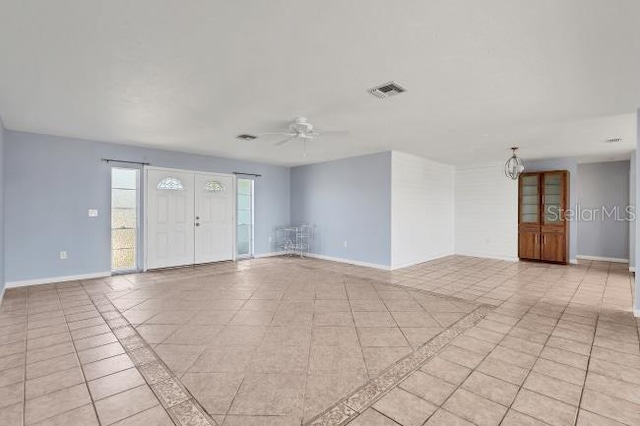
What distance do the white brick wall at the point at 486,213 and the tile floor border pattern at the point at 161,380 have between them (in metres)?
7.77

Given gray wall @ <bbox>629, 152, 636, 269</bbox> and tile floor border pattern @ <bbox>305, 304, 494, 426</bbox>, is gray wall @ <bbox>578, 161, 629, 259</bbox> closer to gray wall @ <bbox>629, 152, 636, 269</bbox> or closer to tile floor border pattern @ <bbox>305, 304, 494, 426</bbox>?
gray wall @ <bbox>629, 152, 636, 269</bbox>

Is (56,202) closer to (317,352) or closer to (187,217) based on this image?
(187,217)

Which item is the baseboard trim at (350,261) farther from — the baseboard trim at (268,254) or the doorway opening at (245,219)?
the doorway opening at (245,219)

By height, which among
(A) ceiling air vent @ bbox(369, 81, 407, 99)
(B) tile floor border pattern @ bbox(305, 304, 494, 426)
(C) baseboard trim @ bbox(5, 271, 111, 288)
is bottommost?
(B) tile floor border pattern @ bbox(305, 304, 494, 426)

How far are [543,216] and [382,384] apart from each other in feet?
22.8

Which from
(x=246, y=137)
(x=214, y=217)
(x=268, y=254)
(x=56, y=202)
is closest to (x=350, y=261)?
(x=268, y=254)

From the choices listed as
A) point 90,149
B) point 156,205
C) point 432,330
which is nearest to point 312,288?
point 432,330

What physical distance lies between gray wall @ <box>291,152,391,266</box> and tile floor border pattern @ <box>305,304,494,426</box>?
3.30m

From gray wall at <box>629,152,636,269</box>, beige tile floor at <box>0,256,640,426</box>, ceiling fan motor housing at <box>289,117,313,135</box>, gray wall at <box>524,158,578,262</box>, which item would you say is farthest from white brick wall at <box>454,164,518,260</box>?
ceiling fan motor housing at <box>289,117,313,135</box>

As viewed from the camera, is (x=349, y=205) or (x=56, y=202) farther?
(x=349, y=205)

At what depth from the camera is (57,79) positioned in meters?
2.90

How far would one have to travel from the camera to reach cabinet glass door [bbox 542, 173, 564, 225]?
6.90 m

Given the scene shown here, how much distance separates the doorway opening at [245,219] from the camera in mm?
7672

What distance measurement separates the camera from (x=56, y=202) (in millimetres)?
5090
